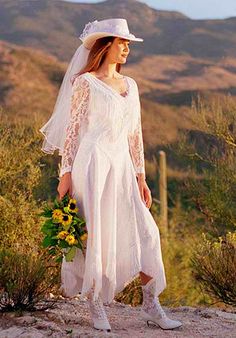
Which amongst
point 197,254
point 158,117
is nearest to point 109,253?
point 197,254

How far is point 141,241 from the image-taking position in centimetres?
639

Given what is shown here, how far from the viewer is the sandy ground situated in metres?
6.17

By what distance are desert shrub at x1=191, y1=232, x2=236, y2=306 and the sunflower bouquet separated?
7.58ft

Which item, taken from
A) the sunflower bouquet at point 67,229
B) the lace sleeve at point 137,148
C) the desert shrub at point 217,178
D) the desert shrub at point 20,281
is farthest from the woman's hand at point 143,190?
the desert shrub at point 217,178

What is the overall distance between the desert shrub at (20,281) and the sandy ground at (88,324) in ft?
0.42

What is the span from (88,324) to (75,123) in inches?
54.7

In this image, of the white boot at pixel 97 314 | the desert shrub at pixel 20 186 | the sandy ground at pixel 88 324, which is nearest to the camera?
the sandy ground at pixel 88 324

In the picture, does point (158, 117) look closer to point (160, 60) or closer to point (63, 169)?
point (160, 60)

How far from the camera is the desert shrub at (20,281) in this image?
22.0 feet

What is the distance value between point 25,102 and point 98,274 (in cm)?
3563

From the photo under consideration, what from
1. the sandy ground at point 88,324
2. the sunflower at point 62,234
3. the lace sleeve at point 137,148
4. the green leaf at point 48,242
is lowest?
the sandy ground at point 88,324

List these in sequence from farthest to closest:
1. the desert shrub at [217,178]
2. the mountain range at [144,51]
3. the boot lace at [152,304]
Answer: the mountain range at [144,51]
the desert shrub at [217,178]
the boot lace at [152,304]

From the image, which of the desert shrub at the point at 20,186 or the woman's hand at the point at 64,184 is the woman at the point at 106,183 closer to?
the woman's hand at the point at 64,184

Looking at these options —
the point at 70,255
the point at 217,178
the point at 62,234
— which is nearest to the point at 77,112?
the point at 62,234
